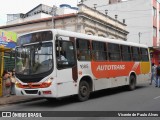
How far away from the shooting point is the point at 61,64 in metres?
11.7

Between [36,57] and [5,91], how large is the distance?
480 cm

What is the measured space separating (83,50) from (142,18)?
120 ft

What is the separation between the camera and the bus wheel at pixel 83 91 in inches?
502

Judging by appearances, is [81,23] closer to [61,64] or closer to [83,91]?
[83,91]

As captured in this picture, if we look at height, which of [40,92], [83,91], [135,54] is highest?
[135,54]

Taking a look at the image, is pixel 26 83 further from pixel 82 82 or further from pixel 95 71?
pixel 95 71

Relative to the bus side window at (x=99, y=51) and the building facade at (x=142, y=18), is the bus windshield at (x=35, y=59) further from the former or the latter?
the building facade at (x=142, y=18)

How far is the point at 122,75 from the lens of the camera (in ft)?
54.0

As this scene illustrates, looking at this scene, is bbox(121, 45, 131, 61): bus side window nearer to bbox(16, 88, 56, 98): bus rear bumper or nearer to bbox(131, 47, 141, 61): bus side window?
bbox(131, 47, 141, 61): bus side window

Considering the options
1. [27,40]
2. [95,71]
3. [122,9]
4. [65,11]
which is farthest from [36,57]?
[122,9]

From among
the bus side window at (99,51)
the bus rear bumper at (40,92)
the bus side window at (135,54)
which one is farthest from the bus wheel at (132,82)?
the bus rear bumper at (40,92)

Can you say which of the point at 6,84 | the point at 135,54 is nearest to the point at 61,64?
the point at 6,84

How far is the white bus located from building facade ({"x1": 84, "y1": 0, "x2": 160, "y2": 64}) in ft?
109

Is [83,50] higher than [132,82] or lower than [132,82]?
higher
